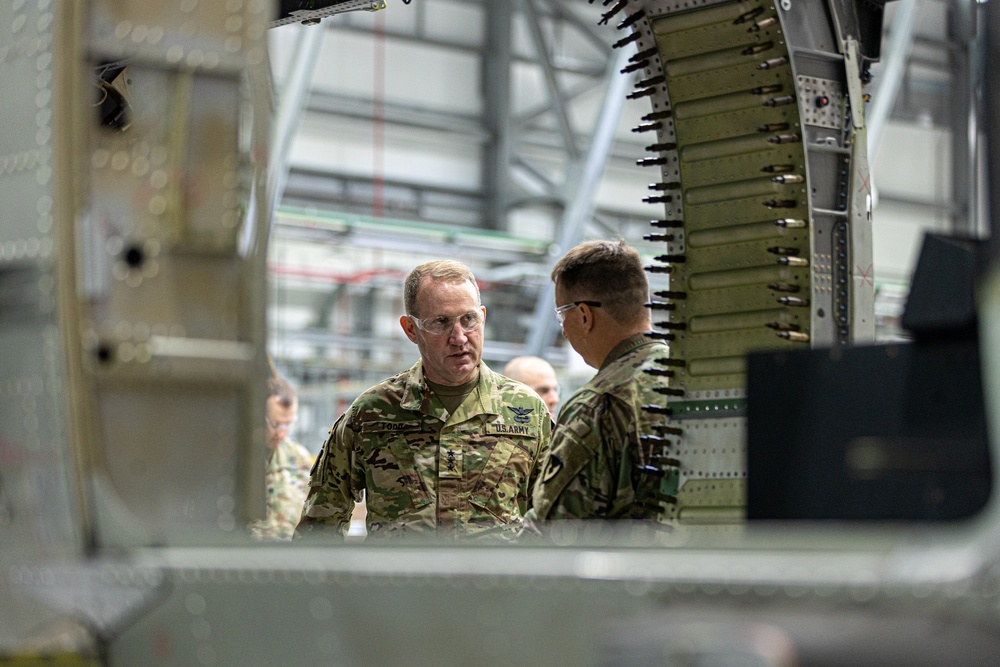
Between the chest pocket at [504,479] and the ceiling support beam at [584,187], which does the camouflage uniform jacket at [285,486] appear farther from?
the ceiling support beam at [584,187]

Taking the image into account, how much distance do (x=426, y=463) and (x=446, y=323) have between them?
629 millimetres

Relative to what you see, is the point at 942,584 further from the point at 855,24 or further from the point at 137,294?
the point at 855,24

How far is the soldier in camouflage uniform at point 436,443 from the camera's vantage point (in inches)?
236

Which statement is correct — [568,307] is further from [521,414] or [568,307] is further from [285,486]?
[285,486]

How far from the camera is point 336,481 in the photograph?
611cm

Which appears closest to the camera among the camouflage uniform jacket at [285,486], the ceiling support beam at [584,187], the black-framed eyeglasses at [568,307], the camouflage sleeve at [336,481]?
the black-framed eyeglasses at [568,307]

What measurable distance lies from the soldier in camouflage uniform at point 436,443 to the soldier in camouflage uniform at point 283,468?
2.12 m

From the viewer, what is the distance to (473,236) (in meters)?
17.0

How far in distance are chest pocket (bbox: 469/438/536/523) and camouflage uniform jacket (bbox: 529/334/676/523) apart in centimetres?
104

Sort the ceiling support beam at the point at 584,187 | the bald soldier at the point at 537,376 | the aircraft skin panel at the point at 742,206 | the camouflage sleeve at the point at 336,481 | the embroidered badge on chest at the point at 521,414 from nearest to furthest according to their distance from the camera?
the aircraft skin panel at the point at 742,206 < the camouflage sleeve at the point at 336,481 < the embroidered badge on chest at the point at 521,414 < the bald soldier at the point at 537,376 < the ceiling support beam at the point at 584,187

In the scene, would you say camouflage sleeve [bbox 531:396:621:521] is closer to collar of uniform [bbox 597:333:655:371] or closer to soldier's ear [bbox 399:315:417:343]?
collar of uniform [bbox 597:333:655:371]

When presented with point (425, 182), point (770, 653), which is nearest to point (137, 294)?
point (770, 653)

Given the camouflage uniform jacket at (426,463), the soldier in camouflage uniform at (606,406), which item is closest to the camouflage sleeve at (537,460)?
the camouflage uniform jacket at (426,463)

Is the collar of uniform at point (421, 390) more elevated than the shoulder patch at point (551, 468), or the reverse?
the collar of uniform at point (421, 390)
